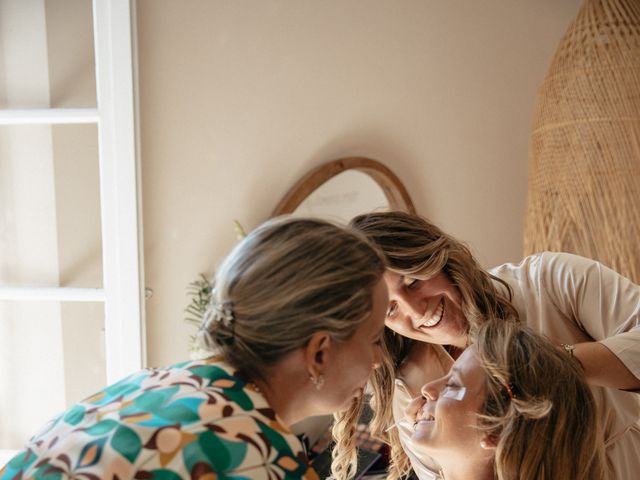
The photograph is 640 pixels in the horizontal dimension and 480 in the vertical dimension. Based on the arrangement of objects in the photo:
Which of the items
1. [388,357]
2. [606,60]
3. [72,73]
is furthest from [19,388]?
[606,60]

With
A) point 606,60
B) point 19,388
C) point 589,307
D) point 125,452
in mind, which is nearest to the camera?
point 125,452

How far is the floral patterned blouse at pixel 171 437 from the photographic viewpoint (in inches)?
32.4

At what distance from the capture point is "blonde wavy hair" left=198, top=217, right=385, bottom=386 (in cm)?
95

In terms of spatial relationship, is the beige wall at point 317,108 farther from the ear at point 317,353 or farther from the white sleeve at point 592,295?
the ear at point 317,353

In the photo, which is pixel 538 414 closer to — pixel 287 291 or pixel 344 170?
pixel 287 291

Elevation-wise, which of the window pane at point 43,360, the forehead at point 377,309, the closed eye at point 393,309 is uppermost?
the forehead at point 377,309

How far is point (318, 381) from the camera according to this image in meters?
1.01

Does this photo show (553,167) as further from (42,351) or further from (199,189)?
(42,351)

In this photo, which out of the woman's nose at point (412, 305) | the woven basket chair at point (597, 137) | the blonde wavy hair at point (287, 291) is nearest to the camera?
the blonde wavy hair at point (287, 291)

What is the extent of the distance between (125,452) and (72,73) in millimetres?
1640

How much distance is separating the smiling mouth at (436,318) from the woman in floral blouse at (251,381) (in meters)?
0.45

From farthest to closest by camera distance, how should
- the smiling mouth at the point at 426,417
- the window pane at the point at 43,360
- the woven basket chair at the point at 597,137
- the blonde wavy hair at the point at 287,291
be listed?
the window pane at the point at 43,360, the woven basket chair at the point at 597,137, the smiling mouth at the point at 426,417, the blonde wavy hair at the point at 287,291

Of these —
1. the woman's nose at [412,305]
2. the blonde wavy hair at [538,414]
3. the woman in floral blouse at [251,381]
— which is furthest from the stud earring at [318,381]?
the woman's nose at [412,305]

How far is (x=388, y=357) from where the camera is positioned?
1.70 metres
